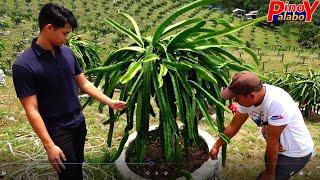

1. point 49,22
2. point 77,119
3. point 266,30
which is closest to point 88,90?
point 77,119

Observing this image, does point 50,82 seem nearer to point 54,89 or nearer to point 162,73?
point 54,89

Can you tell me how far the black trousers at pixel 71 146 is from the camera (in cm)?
298

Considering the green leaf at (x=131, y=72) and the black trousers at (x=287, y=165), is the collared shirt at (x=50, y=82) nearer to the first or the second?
the green leaf at (x=131, y=72)

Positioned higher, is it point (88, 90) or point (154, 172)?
point (88, 90)

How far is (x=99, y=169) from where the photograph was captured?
13.8 feet

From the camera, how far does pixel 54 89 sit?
114 inches

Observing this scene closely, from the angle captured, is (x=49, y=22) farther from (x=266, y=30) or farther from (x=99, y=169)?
(x=266, y=30)

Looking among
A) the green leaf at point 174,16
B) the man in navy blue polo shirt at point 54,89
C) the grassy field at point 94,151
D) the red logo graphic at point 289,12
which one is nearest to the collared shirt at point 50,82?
the man in navy blue polo shirt at point 54,89

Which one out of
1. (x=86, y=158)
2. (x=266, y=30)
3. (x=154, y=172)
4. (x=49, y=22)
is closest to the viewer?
(x=49, y=22)

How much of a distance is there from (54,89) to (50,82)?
7cm

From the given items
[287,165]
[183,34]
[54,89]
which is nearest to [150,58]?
[183,34]

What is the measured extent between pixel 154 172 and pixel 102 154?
3.48 ft

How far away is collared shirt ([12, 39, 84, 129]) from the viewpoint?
2740 mm

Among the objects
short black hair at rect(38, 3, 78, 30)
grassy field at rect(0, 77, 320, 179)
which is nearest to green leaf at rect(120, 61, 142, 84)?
short black hair at rect(38, 3, 78, 30)
